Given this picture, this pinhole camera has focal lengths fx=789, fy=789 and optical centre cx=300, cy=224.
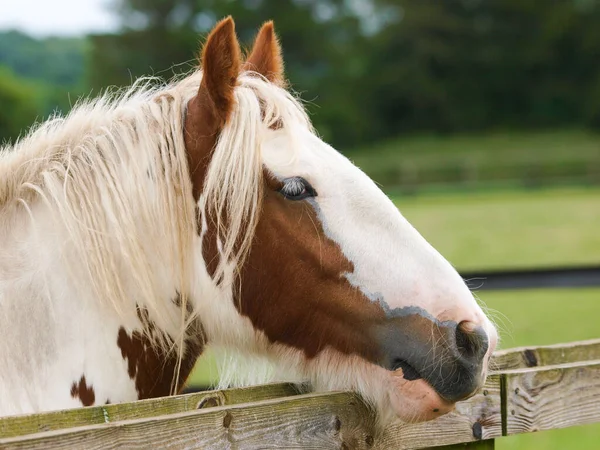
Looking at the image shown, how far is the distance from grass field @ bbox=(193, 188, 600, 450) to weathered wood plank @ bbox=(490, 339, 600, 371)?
14 centimetres

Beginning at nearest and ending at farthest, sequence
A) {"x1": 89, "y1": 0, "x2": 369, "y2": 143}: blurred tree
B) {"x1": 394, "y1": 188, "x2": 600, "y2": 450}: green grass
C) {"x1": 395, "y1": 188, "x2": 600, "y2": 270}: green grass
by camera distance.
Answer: {"x1": 394, "y1": 188, "x2": 600, "y2": 450}: green grass
{"x1": 395, "y1": 188, "x2": 600, "y2": 270}: green grass
{"x1": 89, "y1": 0, "x2": 369, "y2": 143}: blurred tree

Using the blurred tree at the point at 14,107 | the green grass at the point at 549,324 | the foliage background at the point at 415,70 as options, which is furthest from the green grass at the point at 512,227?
the blurred tree at the point at 14,107

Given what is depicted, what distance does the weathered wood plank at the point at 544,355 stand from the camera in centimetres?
283

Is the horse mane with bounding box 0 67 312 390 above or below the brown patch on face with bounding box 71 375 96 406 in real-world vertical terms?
above

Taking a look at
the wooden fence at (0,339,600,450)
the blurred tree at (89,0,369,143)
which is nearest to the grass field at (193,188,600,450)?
the wooden fence at (0,339,600,450)

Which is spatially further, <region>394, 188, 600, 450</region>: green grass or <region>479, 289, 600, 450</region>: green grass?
<region>394, 188, 600, 450</region>: green grass

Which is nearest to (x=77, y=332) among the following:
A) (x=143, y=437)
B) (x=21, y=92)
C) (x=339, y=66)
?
(x=143, y=437)

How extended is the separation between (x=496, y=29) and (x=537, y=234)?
3985 cm

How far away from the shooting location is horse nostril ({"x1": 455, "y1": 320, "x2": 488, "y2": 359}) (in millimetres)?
2275

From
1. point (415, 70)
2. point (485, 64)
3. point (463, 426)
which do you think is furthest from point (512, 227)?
point (485, 64)

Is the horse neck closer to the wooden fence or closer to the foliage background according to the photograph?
the wooden fence

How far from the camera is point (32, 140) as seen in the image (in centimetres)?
268

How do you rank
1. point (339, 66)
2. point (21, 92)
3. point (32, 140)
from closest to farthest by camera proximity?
1. point (32, 140)
2. point (21, 92)
3. point (339, 66)

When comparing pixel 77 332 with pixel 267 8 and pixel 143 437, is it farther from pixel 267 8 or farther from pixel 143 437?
pixel 267 8
